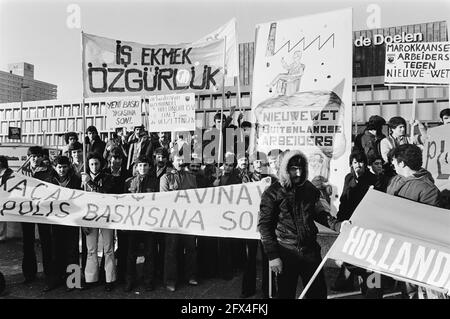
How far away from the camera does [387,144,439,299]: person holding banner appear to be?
3174 millimetres

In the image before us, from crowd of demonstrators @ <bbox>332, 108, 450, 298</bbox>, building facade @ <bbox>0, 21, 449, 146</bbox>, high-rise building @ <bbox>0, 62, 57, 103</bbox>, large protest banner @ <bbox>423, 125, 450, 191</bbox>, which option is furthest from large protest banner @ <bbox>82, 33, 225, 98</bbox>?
building facade @ <bbox>0, 21, 449, 146</bbox>

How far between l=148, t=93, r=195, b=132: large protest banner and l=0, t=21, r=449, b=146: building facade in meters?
17.1

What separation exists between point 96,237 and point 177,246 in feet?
3.14

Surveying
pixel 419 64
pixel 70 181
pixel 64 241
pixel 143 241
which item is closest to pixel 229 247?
pixel 143 241

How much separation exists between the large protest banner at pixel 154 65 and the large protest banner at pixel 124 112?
1837 millimetres

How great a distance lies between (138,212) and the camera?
14.5 ft

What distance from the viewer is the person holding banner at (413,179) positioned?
317cm

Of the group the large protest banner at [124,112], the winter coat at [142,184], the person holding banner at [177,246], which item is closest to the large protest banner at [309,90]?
the person holding banner at [177,246]

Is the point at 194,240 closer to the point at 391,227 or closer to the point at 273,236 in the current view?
the point at 273,236

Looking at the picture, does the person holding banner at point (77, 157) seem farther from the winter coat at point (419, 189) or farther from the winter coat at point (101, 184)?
the winter coat at point (419, 189)

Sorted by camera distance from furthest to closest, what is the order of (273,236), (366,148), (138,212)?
(366,148) < (138,212) < (273,236)

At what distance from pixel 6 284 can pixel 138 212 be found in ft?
6.41

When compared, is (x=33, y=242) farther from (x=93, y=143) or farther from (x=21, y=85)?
(x=21, y=85)
